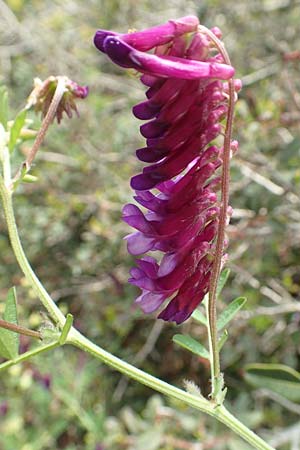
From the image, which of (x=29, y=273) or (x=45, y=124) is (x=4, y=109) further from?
(x=29, y=273)

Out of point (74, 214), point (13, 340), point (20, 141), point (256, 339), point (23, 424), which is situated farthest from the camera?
point (74, 214)

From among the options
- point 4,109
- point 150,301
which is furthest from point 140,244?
point 4,109

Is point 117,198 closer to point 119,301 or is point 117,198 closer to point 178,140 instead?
point 119,301

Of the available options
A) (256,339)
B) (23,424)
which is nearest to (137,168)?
(256,339)

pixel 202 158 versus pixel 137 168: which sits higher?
pixel 202 158

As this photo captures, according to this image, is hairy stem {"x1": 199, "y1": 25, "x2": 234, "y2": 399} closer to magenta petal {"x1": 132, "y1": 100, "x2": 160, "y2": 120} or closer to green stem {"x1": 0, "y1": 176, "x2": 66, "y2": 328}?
magenta petal {"x1": 132, "y1": 100, "x2": 160, "y2": 120}
